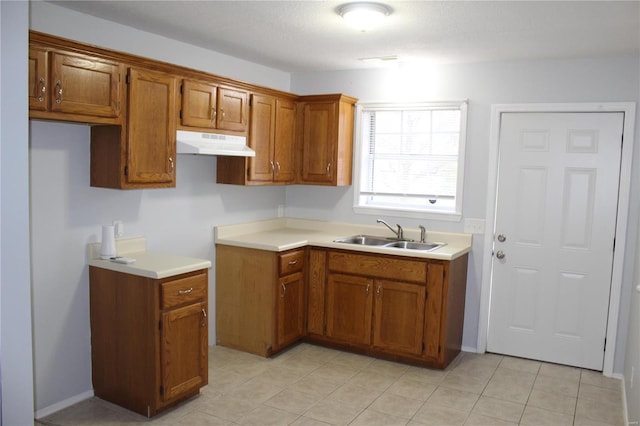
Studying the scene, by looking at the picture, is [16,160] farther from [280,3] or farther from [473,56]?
[473,56]

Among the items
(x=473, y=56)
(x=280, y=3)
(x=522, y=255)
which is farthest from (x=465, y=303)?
(x=280, y=3)

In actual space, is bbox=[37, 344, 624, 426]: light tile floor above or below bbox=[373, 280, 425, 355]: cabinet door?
below

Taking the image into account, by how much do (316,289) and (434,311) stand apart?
1007mm

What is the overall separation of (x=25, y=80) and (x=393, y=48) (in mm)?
2658

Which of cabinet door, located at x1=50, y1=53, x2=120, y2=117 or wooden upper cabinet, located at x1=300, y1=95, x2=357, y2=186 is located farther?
wooden upper cabinet, located at x1=300, y1=95, x2=357, y2=186

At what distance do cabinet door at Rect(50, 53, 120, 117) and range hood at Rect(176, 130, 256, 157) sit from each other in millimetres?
517

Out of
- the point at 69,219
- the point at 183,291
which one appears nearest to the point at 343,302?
the point at 183,291

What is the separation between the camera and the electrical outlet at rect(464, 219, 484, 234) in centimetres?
440

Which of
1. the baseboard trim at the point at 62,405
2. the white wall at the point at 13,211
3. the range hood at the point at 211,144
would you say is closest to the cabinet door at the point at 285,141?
the range hood at the point at 211,144

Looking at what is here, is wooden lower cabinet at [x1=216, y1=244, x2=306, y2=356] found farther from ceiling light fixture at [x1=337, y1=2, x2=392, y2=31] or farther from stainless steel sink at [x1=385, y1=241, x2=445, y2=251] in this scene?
ceiling light fixture at [x1=337, y1=2, x2=392, y2=31]

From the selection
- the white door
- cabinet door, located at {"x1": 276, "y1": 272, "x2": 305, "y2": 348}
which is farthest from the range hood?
the white door

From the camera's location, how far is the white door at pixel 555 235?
159 inches

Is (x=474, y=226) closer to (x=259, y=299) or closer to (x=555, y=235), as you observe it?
(x=555, y=235)

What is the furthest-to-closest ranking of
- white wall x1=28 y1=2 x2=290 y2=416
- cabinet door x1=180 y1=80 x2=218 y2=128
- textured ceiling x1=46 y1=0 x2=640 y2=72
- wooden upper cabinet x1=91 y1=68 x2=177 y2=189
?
cabinet door x1=180 y1=80 x2=218 y2=128, wooden upper cabinet x1=91 y1=68 x2=177 y2=189, white wall x1=28 y1=2 x2=290 y2=416, textured ceiling x1=46 y1=0 x2=640 y2=72
